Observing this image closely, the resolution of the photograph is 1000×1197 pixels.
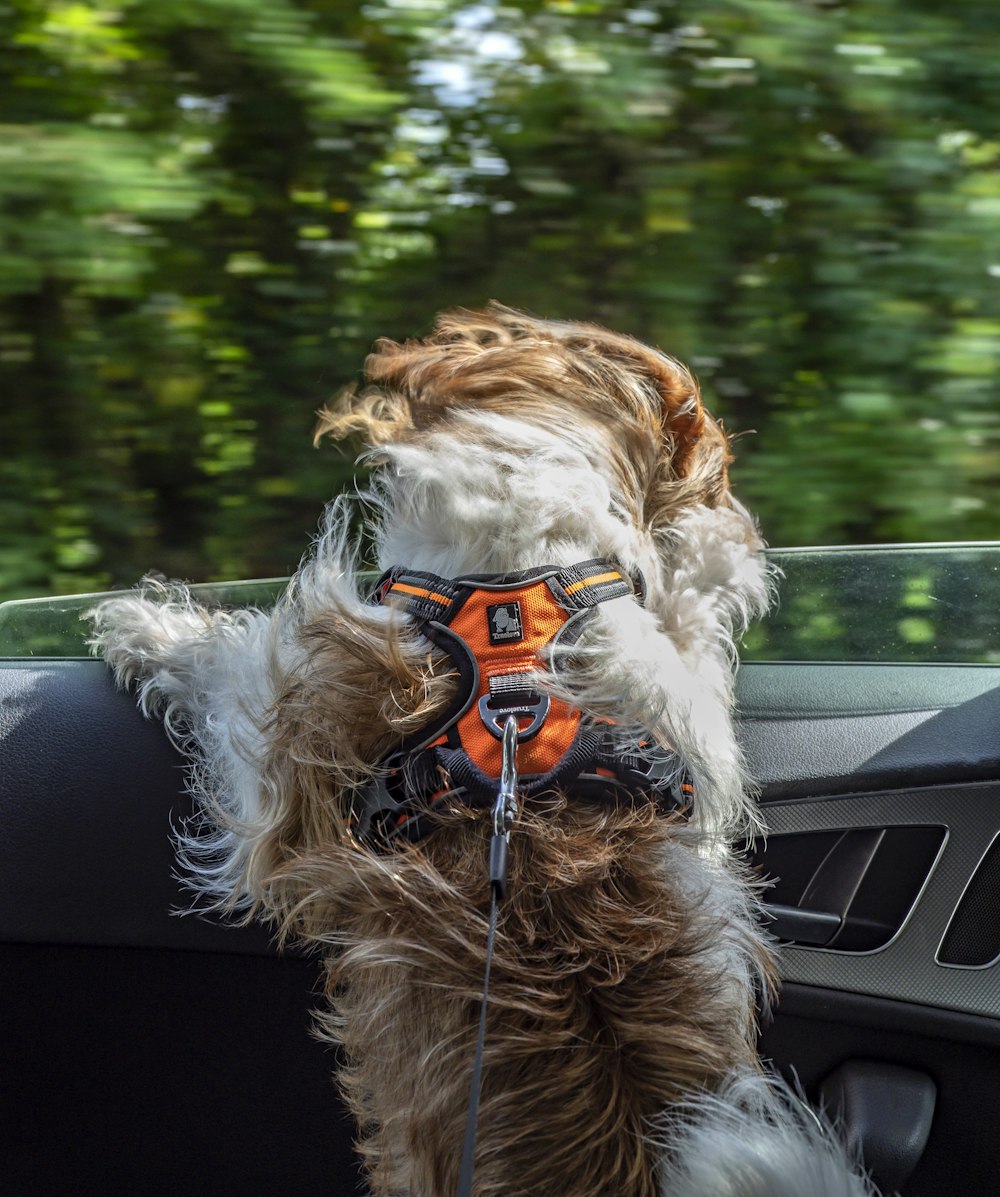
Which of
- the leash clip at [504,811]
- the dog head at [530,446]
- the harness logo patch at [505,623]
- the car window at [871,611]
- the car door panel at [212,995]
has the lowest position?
the car door panel at [212,995]

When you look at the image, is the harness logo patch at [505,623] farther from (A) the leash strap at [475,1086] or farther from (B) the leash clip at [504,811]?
(A) the leash strap at [475,1086]

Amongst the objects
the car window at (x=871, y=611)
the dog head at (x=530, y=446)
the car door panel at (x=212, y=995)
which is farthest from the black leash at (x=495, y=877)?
the car window at (x=871, y=611)

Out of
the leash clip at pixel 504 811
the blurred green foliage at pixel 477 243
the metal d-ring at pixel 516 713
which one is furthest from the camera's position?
the blurred green foliage at pixel 477 243

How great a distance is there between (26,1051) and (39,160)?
1877mm

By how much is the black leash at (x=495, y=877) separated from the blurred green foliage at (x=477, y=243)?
149 cm

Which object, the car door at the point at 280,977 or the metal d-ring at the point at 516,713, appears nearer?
the metal d-ring at the point at 516,713

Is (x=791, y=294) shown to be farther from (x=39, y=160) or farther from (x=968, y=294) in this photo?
(x=39, y=160)

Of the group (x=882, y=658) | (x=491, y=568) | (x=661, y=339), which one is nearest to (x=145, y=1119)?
(x=491, y=568)

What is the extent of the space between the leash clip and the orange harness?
3 cm

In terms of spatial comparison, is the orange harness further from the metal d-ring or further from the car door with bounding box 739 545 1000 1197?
the car door with bounding box 739 545 1000 1197

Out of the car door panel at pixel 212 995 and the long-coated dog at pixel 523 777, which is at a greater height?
the long-coated dog at pixel 523 777

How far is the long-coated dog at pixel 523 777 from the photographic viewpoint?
1570 mm

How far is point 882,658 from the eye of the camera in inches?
86.9

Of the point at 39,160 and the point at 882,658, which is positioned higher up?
the point at 39,160
